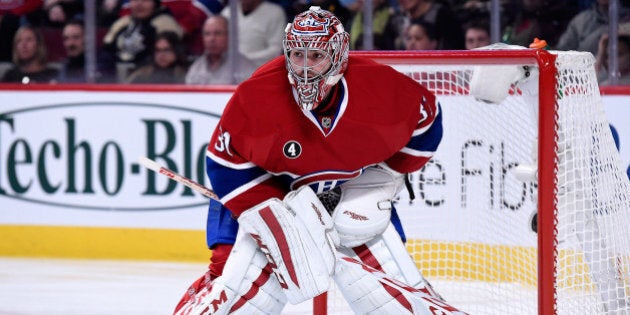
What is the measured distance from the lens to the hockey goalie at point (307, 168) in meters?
2.64

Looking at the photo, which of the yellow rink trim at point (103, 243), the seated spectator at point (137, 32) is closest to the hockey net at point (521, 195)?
the yellow rink trim at point (103, 243)

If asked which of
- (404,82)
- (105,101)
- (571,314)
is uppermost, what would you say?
(404,82)

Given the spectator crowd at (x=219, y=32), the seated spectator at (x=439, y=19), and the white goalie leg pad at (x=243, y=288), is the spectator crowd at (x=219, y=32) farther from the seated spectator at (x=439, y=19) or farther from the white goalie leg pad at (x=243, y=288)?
the white goalie leg pad at (x=243, y=288)

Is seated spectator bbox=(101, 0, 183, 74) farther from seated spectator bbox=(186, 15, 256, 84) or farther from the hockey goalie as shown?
the hockey goalie

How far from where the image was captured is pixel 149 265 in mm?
5074

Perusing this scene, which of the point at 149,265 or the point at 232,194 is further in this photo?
the point at 149,265

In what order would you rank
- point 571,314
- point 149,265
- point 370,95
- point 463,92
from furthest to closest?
1. point 149,265
2. point 463,92
3. point 571,314
4. point 370,95

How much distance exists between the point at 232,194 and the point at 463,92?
1.32m

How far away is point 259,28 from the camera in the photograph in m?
5.12

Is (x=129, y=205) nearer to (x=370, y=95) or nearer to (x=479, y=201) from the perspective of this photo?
(x=479, y=201)

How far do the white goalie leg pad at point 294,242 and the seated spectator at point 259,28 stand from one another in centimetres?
248

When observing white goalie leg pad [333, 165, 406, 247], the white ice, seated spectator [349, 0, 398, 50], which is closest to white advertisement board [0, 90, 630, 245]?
the white ice

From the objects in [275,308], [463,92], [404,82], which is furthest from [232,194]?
[463,92]

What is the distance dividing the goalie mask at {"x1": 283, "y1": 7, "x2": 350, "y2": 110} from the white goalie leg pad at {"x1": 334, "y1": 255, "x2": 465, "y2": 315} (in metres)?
0.39
